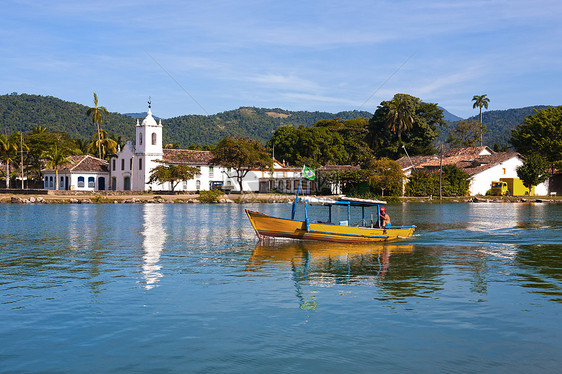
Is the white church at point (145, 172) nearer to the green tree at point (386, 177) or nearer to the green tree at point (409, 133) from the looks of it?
the green tree at point (386, 177)

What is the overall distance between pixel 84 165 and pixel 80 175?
244 centimetres

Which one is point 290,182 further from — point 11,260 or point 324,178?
point 11,260

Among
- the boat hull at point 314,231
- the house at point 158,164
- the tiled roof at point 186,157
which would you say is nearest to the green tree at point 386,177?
the house at point 158,164

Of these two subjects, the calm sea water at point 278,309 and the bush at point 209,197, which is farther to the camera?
the bush at point 209,197

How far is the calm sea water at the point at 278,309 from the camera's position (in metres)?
11.2

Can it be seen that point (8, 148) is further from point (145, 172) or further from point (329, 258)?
point (329, 258)

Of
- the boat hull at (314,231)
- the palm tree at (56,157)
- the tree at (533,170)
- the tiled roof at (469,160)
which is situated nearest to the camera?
the boat hull at (314,231)

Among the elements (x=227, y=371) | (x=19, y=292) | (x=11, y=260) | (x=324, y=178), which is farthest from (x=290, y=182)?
(x=227, y=371)

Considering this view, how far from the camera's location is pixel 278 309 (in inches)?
600

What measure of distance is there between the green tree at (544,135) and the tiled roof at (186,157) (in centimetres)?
5603

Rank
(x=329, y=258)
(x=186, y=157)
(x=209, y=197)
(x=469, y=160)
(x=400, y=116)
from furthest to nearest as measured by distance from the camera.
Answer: (x=400, y=116) → (x=469, y=160) → (x=186, y=157) → (x=209, y=197) → (x=329, y=258)

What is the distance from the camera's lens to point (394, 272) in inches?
858

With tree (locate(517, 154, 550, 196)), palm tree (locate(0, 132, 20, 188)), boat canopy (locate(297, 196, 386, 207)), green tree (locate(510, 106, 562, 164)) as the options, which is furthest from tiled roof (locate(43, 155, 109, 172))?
green tree (locate(510, 106, 562, 164))

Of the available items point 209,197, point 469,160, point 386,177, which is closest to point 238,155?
point 209,197
